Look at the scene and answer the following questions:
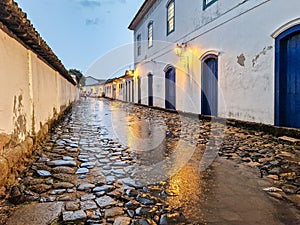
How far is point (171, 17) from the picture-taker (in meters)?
12.4

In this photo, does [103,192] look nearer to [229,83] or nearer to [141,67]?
[229,83]

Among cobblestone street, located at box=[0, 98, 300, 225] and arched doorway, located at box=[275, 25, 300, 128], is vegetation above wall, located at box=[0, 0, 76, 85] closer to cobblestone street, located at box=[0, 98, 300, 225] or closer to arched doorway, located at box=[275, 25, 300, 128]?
cobblestone street, located at box=[0, 98, 300, 225]

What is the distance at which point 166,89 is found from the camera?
44.8 ft

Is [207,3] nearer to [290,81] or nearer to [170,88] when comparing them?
[290,81]

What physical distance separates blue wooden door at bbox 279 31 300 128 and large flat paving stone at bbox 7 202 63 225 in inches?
203

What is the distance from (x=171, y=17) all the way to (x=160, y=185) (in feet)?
35.7

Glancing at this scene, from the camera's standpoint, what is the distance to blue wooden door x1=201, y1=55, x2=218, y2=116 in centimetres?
877

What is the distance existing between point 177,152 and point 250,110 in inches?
128

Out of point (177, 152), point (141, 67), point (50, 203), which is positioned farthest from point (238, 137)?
point (141, 67)

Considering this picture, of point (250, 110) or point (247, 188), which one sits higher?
point (250, 110)

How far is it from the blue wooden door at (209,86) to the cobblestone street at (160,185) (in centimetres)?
395

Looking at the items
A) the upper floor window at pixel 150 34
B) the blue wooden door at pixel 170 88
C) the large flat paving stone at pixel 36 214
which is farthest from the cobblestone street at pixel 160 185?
the upper floor window at pixel 150 34

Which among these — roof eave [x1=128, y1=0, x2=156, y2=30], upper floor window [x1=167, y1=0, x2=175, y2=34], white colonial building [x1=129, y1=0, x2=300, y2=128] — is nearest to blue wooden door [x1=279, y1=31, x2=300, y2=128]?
white colonial building [x1=129, y1=0, x2=300, y2=128]

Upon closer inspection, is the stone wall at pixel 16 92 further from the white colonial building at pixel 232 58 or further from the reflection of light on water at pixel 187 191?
the white colonial building at pixel 232 58
